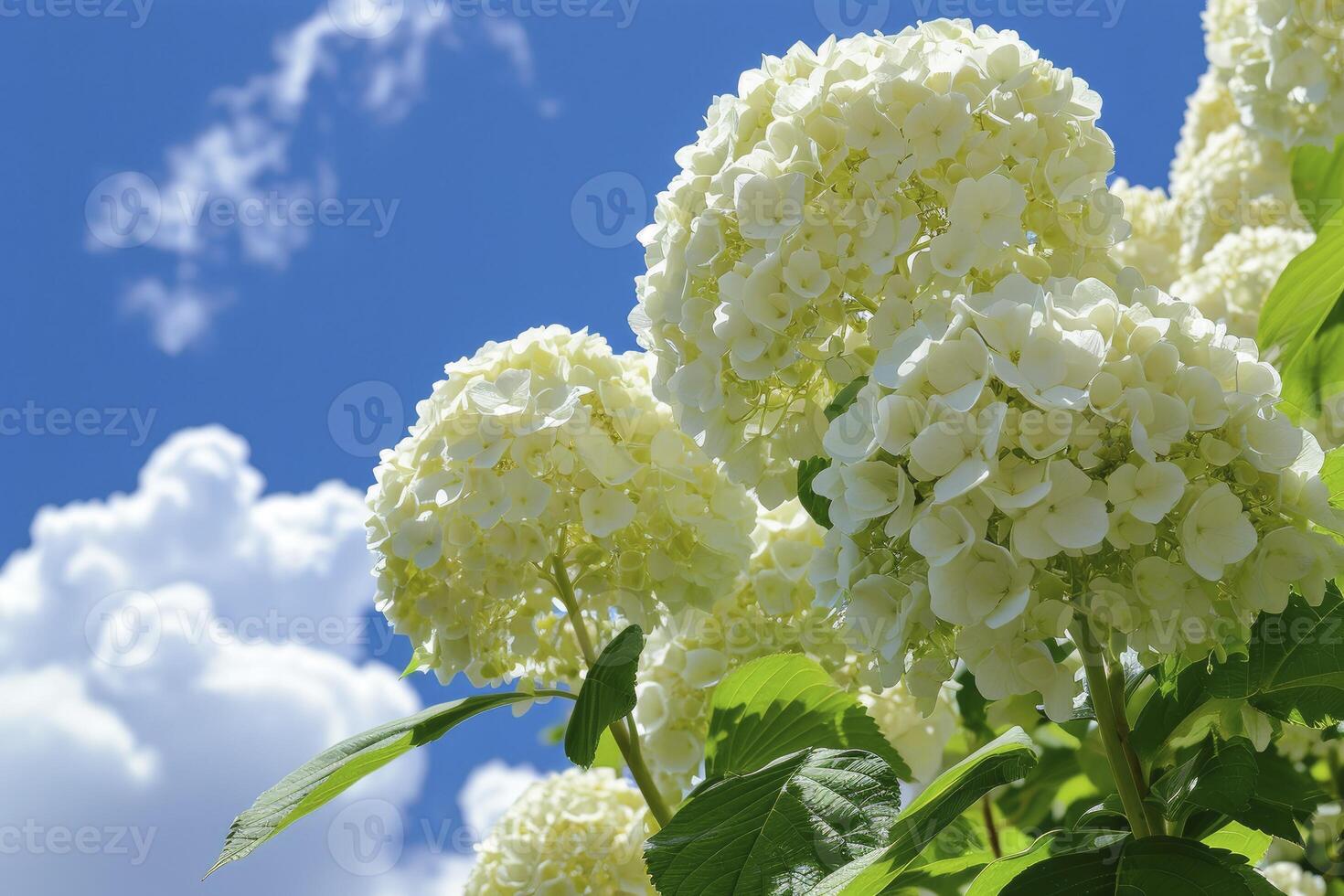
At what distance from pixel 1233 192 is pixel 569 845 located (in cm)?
311

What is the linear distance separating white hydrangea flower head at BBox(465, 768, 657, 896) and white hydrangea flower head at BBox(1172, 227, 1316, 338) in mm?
2266

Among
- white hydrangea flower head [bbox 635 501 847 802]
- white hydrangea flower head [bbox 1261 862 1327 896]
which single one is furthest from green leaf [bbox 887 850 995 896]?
white hydrangea flower head [bbox 1261 862 1327 896]

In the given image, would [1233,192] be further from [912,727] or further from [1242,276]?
[912,727]

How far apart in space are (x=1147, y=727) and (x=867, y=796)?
0.39 m

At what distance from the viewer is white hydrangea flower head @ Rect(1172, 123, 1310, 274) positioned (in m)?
3.86

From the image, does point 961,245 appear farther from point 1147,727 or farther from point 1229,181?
point 1229,181

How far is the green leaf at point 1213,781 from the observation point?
126 centimetres

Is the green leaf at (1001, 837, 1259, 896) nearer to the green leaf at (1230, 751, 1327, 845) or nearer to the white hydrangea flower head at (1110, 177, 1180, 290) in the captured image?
the green leaf at (1230, 751, 1327, 845)

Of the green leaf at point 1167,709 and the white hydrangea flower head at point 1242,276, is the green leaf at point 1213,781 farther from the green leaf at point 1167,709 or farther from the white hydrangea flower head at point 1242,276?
the white hydrangea flower head at point 1242,276

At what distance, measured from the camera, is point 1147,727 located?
1.44 metres

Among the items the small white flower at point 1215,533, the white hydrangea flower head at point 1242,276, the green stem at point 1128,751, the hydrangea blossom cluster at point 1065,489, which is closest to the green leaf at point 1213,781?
the green stem at point 1128,751

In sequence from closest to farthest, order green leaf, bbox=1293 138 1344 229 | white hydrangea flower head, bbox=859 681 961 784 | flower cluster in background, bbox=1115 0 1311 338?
1. white hydrangea flower head, bbox=859 681 961 784
2. green leaf, bbox=1293 138 1344 229
3. flower cluster in background, bbox=1115 0 1311 338

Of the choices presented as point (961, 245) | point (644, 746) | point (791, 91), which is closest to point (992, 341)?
point (961, 245)

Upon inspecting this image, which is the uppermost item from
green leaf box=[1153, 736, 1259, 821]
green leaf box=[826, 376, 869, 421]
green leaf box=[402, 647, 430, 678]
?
green leaf box=[402, 647, 430, 678]
